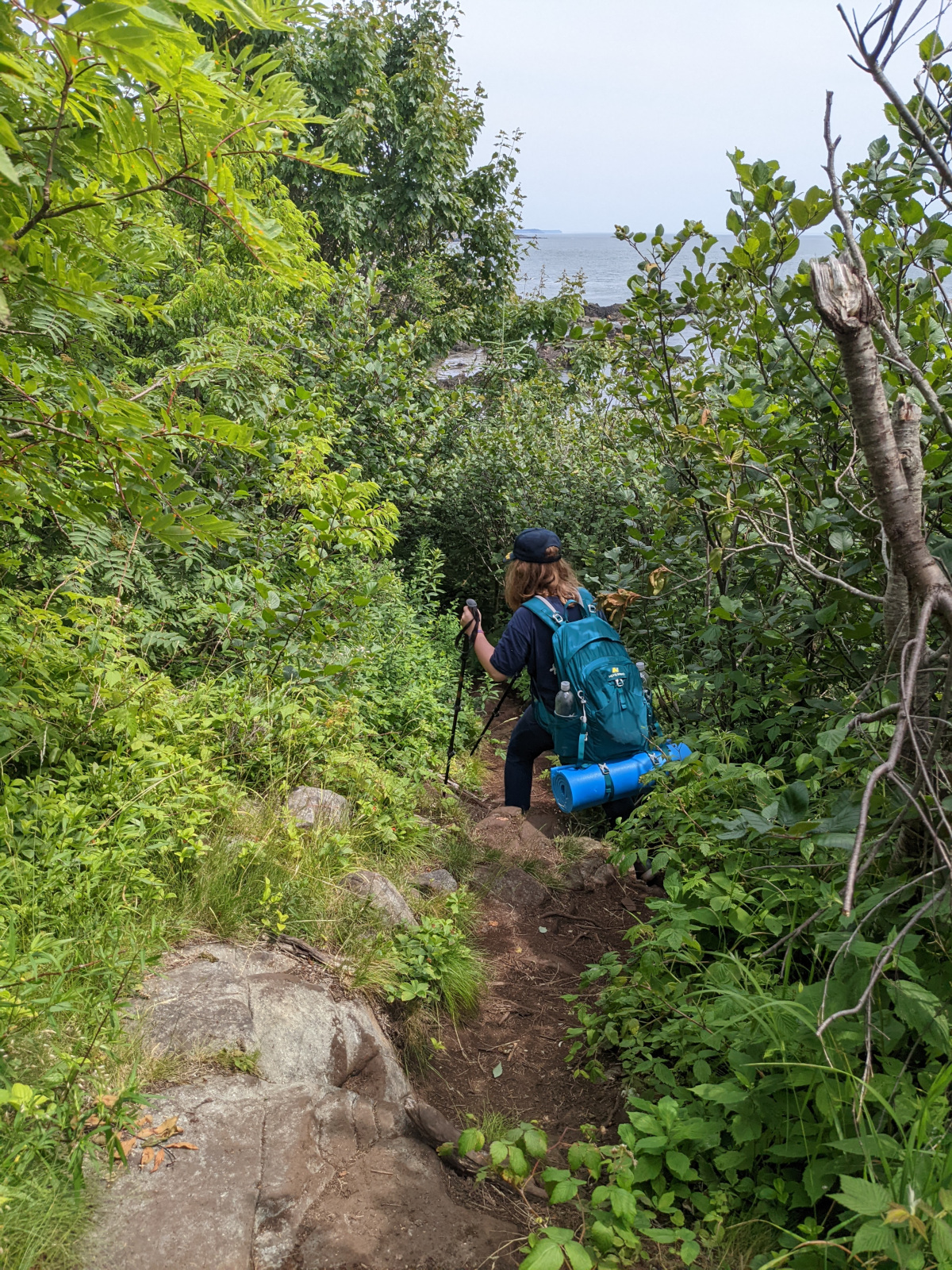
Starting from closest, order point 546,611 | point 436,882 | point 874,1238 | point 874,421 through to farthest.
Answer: point 874,1238 < point 874,421 < point 436,882 < point 546,611

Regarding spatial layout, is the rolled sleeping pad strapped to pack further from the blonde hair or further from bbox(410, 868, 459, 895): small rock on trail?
the blonde hair

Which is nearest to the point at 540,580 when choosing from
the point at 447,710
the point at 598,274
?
the point at 447,710

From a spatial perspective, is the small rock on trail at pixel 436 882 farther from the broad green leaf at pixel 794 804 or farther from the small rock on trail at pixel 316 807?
the broad green leaf at pixel 794 804

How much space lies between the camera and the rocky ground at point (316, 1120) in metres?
1.96

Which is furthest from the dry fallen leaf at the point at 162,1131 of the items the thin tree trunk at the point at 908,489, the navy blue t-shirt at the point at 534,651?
the navy blue t-shirt at the point at 534,651

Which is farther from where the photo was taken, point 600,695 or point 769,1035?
point 600,695

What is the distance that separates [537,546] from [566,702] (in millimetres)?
1008

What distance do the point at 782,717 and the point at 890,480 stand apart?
75.8 inches

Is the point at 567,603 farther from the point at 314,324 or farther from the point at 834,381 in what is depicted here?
the point at 314,324

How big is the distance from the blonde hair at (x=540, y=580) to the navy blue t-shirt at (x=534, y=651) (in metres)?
0.13

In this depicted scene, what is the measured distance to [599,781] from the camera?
14.8 feet

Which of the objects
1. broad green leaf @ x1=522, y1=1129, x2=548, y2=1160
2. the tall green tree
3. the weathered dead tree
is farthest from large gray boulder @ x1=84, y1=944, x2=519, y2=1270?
the tall green tree

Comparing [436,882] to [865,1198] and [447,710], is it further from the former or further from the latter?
[865,1198]

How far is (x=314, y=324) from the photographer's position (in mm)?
8602
